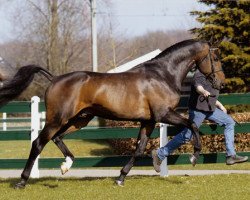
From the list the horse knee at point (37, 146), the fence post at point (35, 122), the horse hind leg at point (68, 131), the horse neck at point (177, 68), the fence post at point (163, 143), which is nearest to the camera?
the horse knee at point (37, 146)

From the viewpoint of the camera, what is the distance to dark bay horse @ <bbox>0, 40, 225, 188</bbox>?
378 inches

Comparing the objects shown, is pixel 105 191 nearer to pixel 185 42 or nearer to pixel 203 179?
pixel 203 179

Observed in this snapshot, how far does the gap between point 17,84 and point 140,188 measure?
8.36 feet

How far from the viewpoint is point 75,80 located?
9.66 metres

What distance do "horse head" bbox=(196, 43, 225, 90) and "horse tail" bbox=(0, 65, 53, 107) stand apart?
2.41m

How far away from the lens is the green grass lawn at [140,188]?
880cm

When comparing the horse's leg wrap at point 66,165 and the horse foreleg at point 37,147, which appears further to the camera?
the horse's leg wrap at point 66,165

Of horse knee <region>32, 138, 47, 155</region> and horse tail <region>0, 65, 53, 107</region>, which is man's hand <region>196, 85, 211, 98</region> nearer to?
horse tail <region>0, 65, 53, 107</region>

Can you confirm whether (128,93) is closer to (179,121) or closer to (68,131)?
(179,121)

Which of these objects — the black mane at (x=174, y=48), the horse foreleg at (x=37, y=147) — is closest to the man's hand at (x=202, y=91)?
the black mane at (x=174, y=48)

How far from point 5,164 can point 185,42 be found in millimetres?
4108

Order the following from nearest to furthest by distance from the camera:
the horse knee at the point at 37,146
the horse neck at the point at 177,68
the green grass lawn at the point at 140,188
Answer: the green grass lawn at the point at 140,188 < the horse knee at the point at 37,146 < the horse neck at the point at 177,68

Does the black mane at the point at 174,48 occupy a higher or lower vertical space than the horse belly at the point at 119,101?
higher

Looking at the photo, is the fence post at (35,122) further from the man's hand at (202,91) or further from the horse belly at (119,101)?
the man's hand at (202,91)
